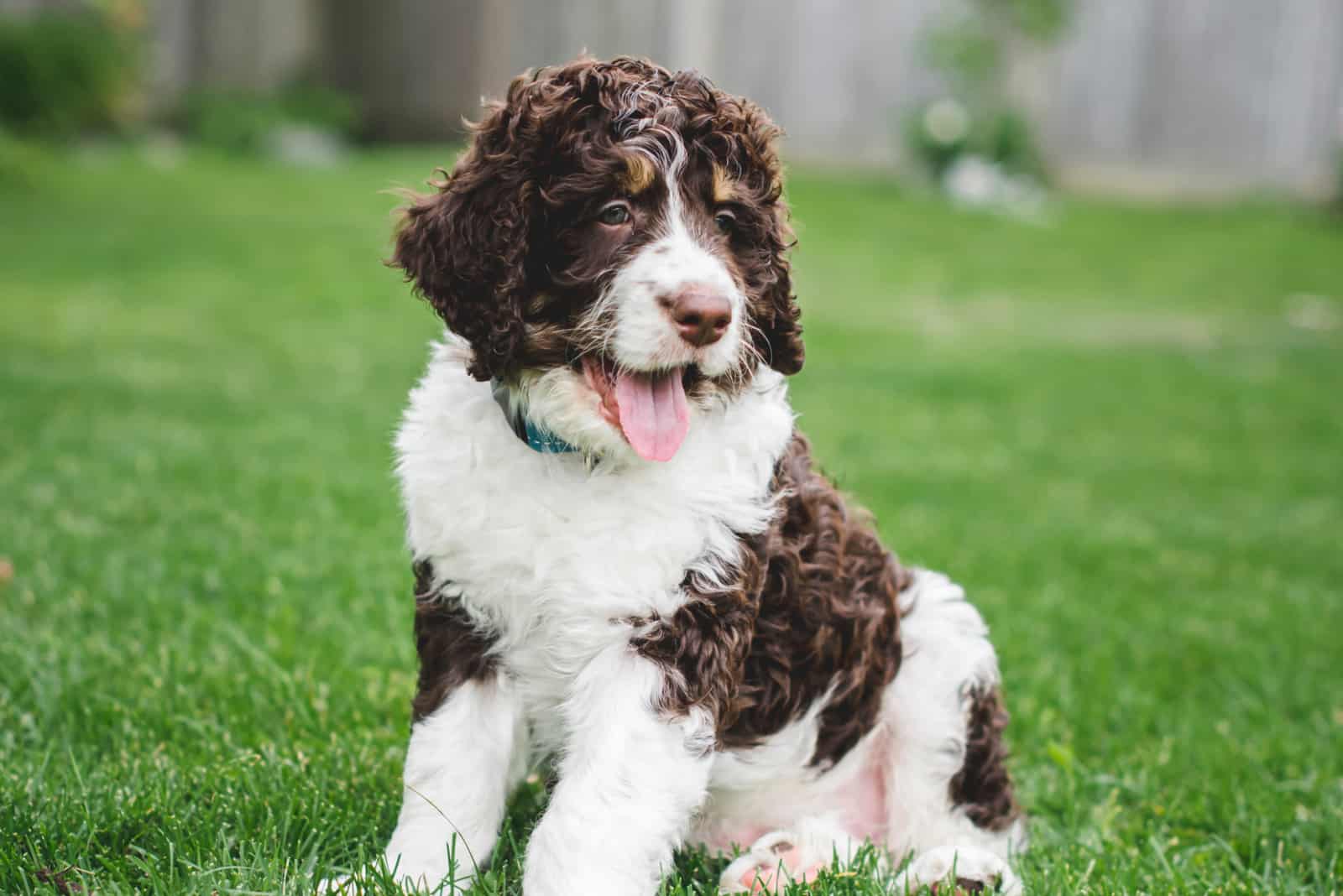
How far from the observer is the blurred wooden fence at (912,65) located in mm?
16359

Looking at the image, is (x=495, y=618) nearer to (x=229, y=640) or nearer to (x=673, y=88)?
(x=673, y=88)

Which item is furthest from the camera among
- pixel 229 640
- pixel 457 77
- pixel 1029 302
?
pixel 457 77

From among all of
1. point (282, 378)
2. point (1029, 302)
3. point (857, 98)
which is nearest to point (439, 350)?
point (282, 378)

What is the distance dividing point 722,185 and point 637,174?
22 centimetres

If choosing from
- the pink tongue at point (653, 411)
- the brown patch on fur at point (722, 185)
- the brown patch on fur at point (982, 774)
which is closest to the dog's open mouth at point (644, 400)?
the pink tongue at point (653, 411)

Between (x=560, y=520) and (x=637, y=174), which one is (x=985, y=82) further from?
(x=560, y=520)

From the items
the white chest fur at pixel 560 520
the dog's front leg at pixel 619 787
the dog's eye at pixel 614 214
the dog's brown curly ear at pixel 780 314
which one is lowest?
the dog's front leg at pixel 619 787

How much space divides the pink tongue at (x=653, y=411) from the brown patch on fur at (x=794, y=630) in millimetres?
294

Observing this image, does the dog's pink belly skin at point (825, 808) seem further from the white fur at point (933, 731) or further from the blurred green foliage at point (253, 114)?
the blurred green foliage at point (253, 114)

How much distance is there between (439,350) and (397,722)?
129 centimetres

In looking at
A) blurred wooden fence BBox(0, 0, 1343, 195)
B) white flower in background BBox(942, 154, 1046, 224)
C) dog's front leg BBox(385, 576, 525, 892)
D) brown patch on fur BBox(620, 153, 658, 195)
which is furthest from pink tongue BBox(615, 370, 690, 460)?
blurred wooden fence BBox(0, 0, 1343, 195)

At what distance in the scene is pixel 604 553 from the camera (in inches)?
108

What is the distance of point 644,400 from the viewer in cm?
275

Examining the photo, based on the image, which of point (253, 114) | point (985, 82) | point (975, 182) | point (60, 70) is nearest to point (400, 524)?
point (975, 182)
